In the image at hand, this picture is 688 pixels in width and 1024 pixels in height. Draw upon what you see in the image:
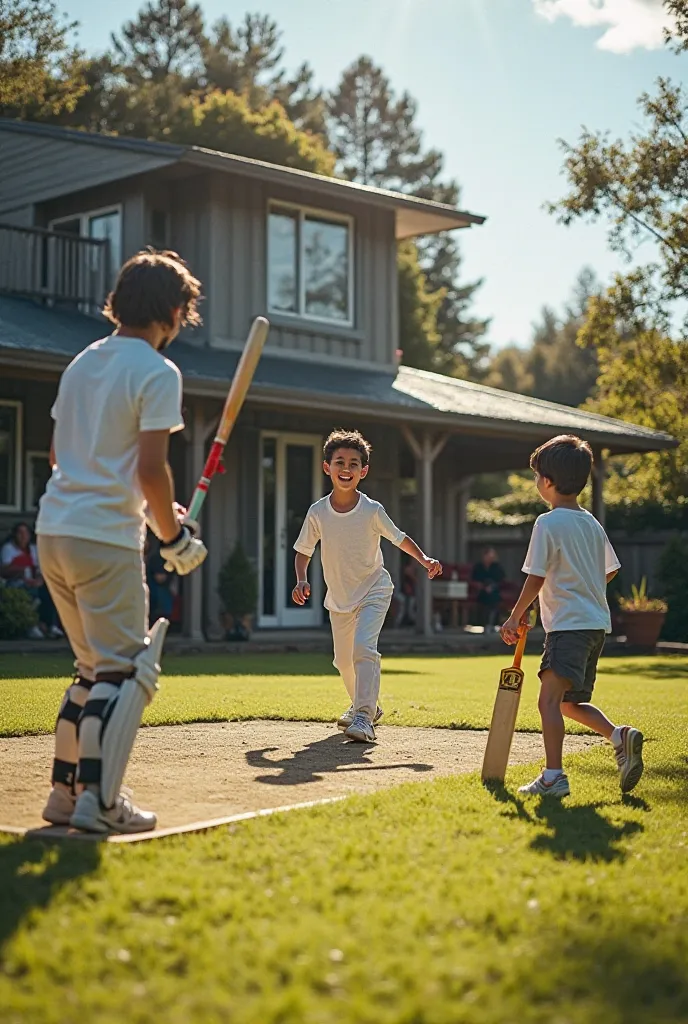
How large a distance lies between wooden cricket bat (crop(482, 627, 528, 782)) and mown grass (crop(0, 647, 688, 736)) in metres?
2.55

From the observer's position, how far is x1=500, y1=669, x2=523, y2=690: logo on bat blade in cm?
644

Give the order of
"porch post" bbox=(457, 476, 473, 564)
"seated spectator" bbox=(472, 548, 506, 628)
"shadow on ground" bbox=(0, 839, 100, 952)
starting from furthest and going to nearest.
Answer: "porch post" bbox=(457, 476, 473, 564)
"seated spectator" bbox=(472, 548, 506, 628)
"shadow on ground" bbox=(0, 839, 100, 952)

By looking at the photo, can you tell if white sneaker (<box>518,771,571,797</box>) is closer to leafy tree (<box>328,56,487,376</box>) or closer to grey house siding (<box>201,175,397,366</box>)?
grey house siding (<box>201,175,397,366</box>)

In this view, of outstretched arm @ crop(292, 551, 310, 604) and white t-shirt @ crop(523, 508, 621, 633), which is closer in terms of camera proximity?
white t-shirt @ crop(523, 508, 621, 633)

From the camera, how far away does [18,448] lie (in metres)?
18.2

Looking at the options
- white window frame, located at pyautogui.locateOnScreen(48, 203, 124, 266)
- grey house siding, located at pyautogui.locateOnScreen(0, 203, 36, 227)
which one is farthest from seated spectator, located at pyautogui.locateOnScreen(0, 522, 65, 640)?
grey house siding, located at pyautogui.locateOnScreen(0, 203, 36, 227)

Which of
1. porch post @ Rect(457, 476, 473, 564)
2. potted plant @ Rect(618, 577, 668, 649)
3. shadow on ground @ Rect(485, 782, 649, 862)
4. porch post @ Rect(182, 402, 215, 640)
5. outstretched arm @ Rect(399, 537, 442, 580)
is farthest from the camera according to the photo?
porch post @ Rect(457, 476, 473, 564)

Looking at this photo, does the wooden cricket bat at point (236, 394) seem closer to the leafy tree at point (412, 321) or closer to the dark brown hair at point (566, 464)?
the dark brown hair at point (566, 464)

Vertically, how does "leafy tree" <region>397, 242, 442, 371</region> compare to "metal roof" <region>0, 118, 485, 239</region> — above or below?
above

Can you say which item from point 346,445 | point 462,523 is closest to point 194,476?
point 462,523

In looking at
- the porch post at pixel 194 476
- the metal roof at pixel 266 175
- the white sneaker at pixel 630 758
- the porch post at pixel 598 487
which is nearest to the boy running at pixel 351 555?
the white sneaker at pixel 630 758

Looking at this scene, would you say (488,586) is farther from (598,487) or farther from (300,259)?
(300,259)

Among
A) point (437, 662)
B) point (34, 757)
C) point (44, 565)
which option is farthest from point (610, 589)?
point (44, 565)

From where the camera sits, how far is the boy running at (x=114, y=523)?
488cm
